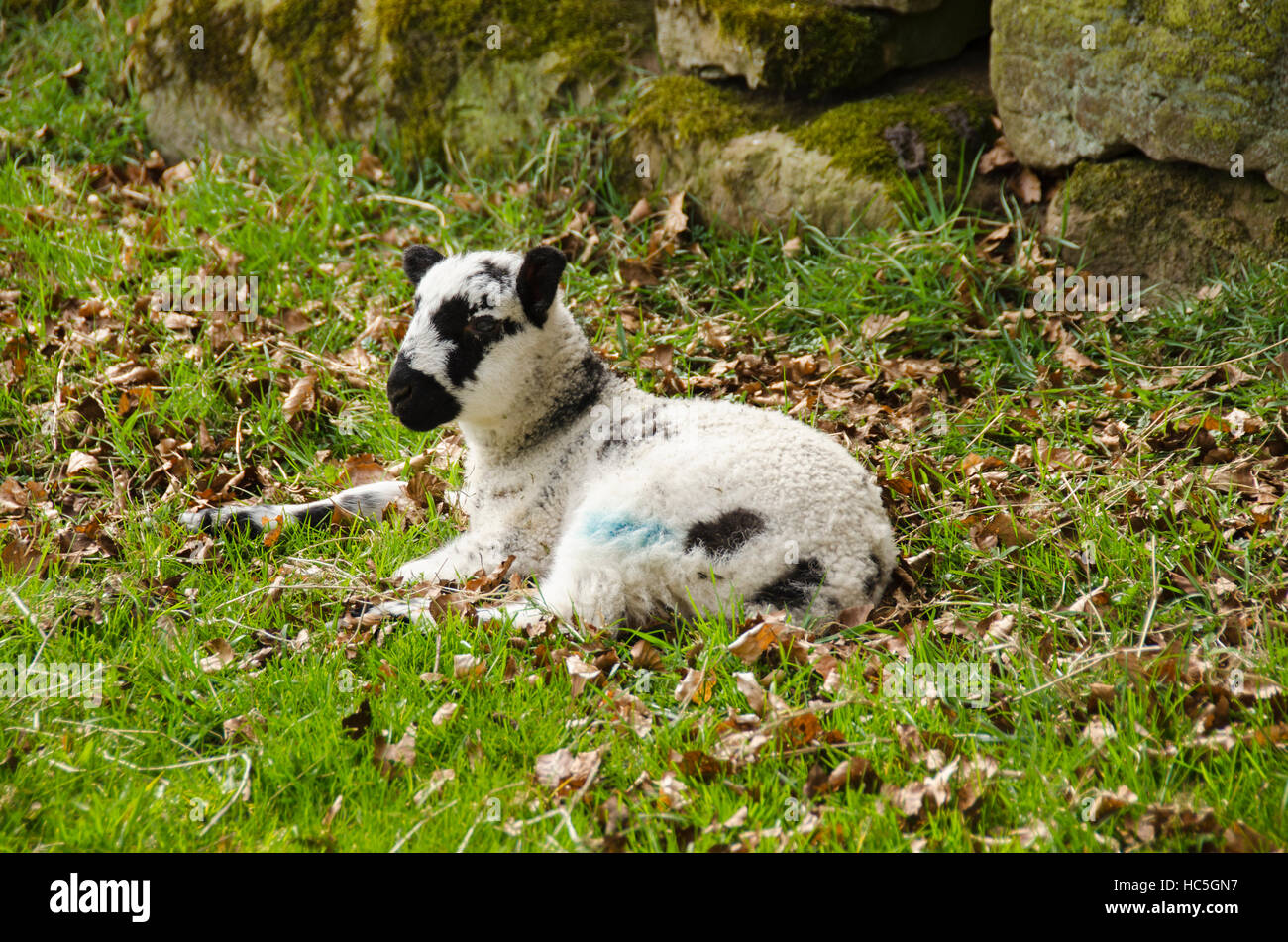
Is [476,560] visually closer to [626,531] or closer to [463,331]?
[626,531]

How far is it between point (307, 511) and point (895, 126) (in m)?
3.93

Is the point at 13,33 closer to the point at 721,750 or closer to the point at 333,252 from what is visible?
the point at 333,252

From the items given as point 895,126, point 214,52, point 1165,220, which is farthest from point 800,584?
point 214,52

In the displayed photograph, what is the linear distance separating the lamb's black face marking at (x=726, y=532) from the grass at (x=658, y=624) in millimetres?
298

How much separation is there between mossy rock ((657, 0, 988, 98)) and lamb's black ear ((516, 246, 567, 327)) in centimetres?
288

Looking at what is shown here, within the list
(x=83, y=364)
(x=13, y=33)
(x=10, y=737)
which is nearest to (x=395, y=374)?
(x=10, y=737)

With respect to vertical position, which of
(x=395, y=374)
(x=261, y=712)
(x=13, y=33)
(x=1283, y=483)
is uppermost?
(x=13, y=33)

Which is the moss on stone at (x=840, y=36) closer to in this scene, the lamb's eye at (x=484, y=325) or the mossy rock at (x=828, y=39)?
the mossy rock at (x=828, y=39)

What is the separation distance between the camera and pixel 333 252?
7043 millimetres

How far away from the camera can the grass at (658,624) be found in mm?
3102

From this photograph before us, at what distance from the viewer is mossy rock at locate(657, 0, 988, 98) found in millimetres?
6504

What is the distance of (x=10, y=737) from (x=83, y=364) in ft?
10.4

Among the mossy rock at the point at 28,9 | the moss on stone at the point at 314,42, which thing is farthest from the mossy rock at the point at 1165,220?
the mossy rock at the point at 28,9

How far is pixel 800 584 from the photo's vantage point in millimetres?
3871
